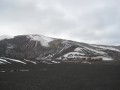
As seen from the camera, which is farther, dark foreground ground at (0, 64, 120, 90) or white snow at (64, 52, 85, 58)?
white snow at (64, 52, 85, 58)

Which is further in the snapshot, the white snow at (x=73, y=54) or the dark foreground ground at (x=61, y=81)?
the white snow at (x=73, y=54)

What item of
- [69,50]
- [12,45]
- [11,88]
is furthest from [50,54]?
[11,88]

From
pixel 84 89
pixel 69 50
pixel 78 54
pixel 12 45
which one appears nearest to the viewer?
pixel 84 89

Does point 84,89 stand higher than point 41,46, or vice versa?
point 41,46

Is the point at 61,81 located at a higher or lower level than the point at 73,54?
lower

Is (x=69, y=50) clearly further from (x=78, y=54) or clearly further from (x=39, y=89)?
(x=39, y=89)

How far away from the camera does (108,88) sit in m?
28.4

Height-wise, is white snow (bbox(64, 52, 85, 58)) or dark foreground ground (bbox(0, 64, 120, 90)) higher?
white snow (bbox(64, 52, 85, 58))

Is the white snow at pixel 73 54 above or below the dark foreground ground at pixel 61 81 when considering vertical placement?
above

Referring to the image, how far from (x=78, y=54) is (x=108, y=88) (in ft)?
442

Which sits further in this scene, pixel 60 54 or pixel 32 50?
pixel 32 50

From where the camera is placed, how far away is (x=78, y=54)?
163 m

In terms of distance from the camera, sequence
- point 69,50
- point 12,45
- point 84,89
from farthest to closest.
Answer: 1. point 12,45
2. point 69,50
3. point 84,89

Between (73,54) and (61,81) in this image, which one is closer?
(61,81)
